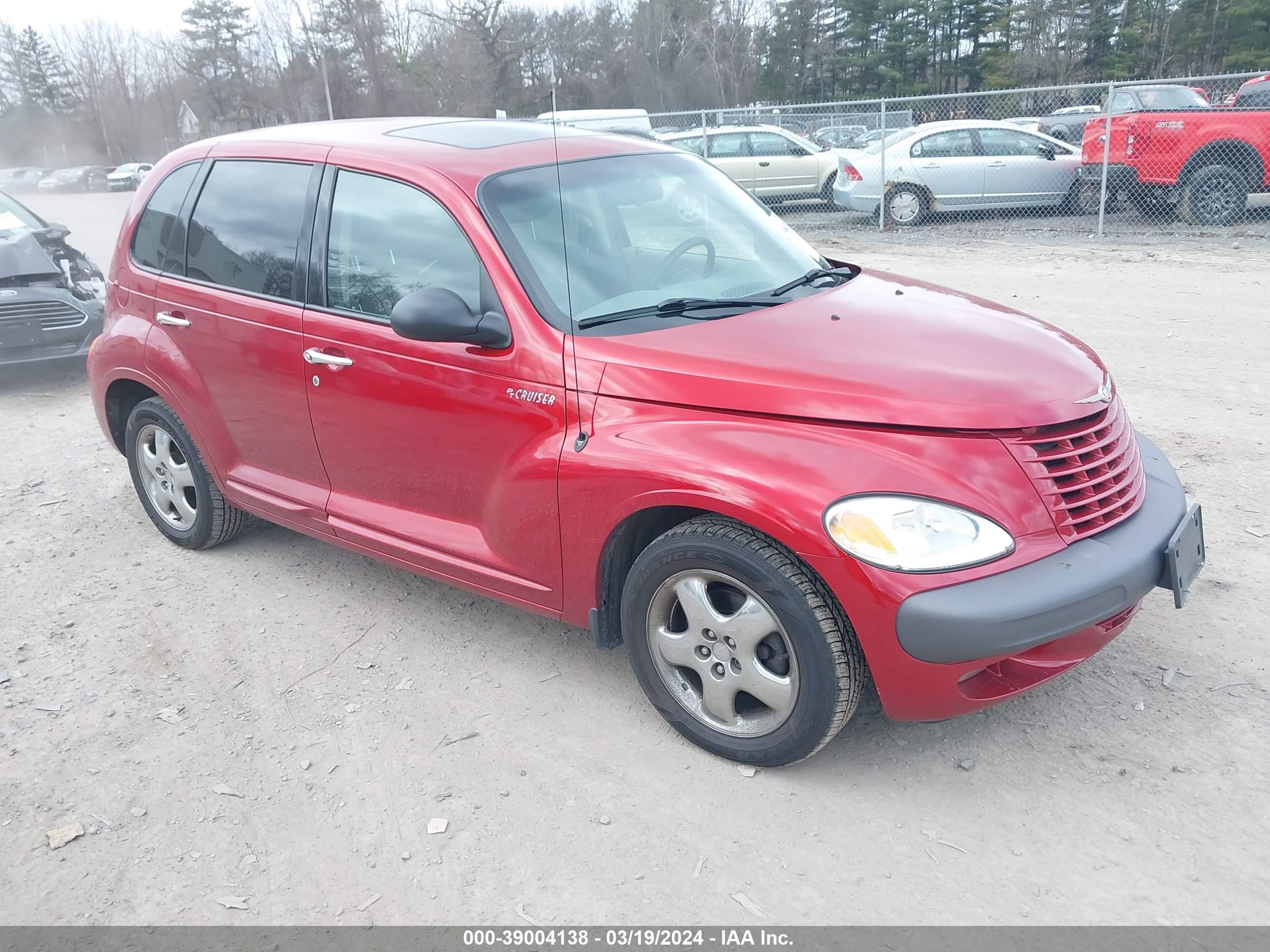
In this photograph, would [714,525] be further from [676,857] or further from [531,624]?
[531,624]

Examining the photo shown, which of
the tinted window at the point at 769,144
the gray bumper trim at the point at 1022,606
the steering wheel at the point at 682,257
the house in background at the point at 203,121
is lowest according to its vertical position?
the gray bumper trim at the point at 1022,606

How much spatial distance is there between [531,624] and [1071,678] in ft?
6.72

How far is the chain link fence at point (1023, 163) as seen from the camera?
12633 millimetres

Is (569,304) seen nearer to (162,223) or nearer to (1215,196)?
(162,223)

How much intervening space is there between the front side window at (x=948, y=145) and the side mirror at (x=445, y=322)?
1296 centimetres

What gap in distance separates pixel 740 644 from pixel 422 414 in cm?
141

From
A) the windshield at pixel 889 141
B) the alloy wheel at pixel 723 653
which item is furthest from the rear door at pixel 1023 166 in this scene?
the alloy wheel at pixel 723 653

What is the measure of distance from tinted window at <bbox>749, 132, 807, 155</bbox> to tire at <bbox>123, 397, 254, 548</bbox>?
13.4m

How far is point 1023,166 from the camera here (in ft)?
47.4

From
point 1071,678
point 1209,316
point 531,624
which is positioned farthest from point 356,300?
point 1209,316

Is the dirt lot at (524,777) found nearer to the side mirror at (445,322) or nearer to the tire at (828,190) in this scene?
the side mirror at (445,322)

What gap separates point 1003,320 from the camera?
3455mm

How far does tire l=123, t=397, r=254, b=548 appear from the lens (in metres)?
4.72
